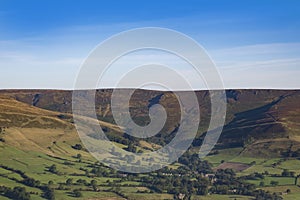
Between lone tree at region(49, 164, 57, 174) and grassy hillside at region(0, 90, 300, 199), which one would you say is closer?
grassy hillside at region(0, 90, 300, 199)

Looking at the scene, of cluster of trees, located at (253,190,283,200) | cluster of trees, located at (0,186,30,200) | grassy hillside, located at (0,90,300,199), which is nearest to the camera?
cluster of trees, located at (0,186,30,200)

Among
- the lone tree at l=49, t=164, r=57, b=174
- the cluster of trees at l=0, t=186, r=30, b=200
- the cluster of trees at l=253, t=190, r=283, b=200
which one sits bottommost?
the cluster of trees at l=0, t=186, r=30, b=200

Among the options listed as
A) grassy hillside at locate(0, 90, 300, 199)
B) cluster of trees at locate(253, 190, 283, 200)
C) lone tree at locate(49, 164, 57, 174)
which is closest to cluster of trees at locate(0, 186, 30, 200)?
grassy hillside at locate(0, 90, 300, 199)

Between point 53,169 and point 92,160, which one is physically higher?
point 92,160

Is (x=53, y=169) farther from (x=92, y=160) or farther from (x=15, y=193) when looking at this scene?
→ (x=15, y=193)

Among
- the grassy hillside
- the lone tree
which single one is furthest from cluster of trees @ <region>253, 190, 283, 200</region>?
the lone tree

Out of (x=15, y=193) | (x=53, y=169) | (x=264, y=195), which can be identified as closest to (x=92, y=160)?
(x=53, y=169)

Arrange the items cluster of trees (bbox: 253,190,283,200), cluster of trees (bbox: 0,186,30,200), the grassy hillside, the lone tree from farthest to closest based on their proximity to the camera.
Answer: the lone tree → the grassy hillside → cluster of trees (bbox: 253,190,283,200) → cluster of trees (bbox: 0,186,30,200)

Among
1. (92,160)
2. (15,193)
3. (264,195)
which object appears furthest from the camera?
(92,160)

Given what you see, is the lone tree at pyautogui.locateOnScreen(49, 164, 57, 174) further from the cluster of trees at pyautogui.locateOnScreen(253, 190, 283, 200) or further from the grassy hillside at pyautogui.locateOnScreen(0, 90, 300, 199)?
the cluster of trees at pyautogui.locateOnScreen(253, 190, 283, 200)

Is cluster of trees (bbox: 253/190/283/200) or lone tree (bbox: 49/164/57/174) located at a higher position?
lone tree (bbox: 49/164/57/174)

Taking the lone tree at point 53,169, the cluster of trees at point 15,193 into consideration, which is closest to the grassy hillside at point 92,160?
the lone tree at point 53,169

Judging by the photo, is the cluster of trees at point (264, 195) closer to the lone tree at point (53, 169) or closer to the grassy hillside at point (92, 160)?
the grassy hillside at point (92, 160)

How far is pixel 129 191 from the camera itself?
111 meters
